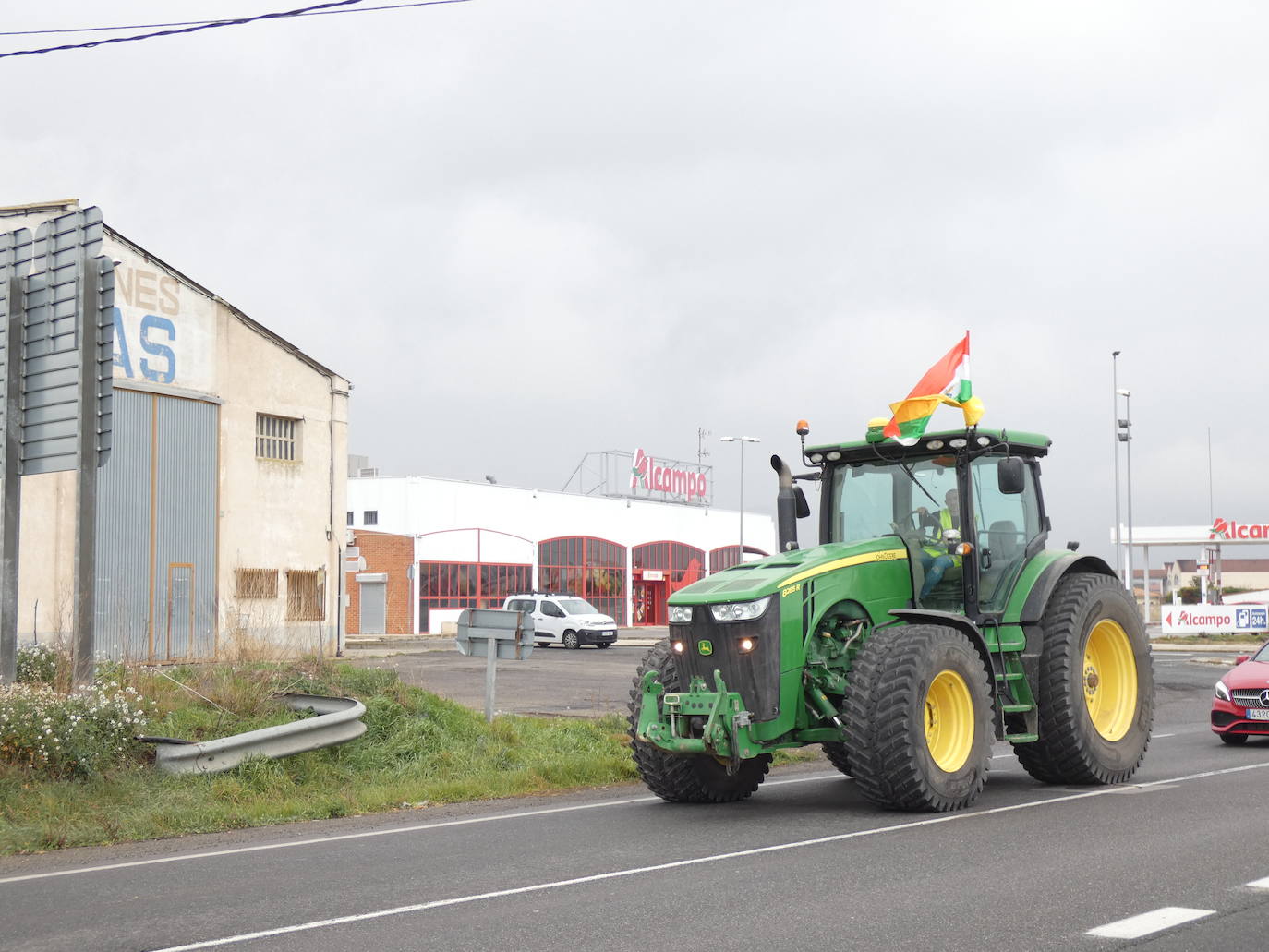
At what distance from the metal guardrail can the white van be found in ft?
108

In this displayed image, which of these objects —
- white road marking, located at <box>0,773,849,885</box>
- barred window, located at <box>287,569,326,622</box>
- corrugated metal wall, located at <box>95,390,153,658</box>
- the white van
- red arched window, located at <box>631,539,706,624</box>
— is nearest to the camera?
white road marking, located at <box>0,773,849,885</box>

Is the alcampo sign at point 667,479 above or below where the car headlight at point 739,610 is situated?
above

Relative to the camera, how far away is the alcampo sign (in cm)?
7262

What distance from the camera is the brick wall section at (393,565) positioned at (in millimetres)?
58188

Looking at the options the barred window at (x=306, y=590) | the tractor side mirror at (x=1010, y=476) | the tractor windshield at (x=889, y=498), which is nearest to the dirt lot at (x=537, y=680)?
the barred window at (x=306, y=590)

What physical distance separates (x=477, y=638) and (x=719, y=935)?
9.51 m

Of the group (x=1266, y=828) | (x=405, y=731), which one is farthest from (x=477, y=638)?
(x=1266, y=828)

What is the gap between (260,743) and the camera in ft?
40.7

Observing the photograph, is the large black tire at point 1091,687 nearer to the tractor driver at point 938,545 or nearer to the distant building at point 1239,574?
the tractor driver at point 938,545

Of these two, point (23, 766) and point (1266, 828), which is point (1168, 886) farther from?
point (23, 766)

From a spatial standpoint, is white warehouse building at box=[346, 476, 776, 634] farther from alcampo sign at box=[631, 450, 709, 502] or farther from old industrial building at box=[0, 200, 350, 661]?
old industrial building at box=[0, 200, 350, 661]

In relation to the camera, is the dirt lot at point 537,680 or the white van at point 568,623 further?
the white van at point 568,623

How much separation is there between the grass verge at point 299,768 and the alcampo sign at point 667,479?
5547 cm

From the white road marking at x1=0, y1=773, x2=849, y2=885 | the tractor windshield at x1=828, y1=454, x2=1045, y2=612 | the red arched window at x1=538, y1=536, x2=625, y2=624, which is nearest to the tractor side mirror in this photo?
the tractor windshield at x1=828, y1=454, x2=1045, y2=612
